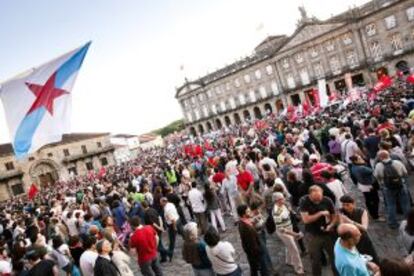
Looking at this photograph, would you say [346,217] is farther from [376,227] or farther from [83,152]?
[83,152]

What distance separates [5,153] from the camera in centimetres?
5953

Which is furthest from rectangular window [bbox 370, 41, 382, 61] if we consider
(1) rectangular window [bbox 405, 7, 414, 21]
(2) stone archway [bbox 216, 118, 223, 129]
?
(2) stone archway [bbox 216, 118, 223, 129]

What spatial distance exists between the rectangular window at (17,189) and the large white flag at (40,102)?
188 feet

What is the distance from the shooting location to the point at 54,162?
207ft

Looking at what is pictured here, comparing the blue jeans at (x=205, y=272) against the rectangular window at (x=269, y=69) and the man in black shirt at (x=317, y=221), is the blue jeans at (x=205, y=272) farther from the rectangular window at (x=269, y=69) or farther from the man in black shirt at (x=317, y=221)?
the rectangular window at (x=269, y=69)

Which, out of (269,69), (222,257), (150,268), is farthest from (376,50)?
(222,257)

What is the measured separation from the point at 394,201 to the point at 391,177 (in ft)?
1.99

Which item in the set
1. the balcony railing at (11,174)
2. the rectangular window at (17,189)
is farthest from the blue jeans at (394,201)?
the rectangular window at (17,189)

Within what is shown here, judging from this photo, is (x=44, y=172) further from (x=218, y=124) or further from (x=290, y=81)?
(x=290, y=81)

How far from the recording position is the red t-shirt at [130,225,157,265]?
7.51m

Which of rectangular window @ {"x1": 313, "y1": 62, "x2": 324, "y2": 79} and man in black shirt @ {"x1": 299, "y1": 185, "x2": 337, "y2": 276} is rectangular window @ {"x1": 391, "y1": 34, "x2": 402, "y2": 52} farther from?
man in black shirt @ {"x1": 299, "y1": 185, "x2": 337, "y2": 276}

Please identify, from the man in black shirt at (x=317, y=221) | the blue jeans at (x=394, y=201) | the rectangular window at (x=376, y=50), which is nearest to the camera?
the man in black shirt at (x=317, y=221)

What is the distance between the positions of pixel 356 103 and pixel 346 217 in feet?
75.9

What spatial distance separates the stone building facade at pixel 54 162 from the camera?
58875mm
